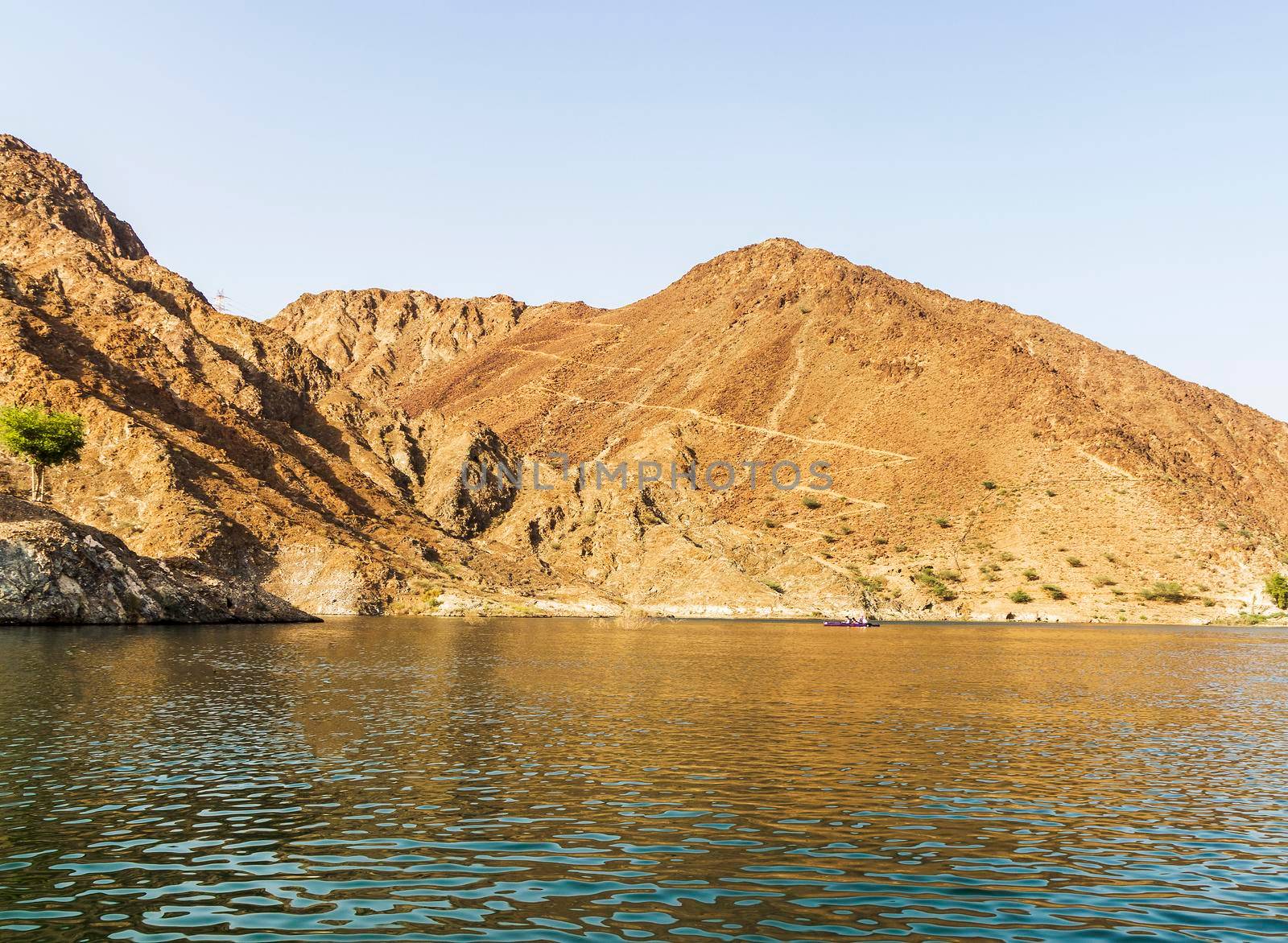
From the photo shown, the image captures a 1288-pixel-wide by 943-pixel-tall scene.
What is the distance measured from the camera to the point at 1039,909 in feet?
44.5

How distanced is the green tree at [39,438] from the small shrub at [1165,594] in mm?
133050

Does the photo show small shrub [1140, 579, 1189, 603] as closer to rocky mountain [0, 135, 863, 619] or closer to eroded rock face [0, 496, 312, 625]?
rocky mountain [0, 135, 863, 619]

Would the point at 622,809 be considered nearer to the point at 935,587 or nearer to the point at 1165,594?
the point at 935,587

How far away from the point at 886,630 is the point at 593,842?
9281cm

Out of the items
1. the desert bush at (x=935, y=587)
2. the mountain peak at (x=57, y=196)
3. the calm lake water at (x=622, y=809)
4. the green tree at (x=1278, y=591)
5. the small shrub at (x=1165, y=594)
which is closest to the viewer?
the calm lake water at (x=622, y=809)

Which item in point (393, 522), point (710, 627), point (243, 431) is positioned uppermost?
point (243, 431)

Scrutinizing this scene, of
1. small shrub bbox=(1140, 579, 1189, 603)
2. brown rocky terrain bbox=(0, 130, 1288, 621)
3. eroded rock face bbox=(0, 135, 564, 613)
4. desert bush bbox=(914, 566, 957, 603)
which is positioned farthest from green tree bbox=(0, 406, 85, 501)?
small shrub bbox=(1140, 579, 1189, 603)

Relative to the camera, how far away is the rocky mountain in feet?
329

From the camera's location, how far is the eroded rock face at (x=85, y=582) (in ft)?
227

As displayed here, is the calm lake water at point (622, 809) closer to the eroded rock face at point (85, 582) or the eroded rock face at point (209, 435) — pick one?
the eroded rock face at point (85, 582)

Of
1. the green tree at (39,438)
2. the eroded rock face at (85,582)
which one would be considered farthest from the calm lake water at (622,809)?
the green tree at (39,438)

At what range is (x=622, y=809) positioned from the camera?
1931 cm

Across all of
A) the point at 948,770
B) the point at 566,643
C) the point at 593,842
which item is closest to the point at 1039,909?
the point at 593,842

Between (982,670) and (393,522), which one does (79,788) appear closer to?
(982,670)
